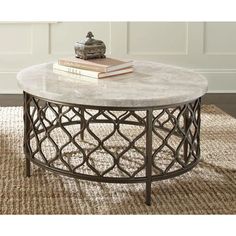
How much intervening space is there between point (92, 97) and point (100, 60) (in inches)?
16.0

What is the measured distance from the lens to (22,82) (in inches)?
73.0

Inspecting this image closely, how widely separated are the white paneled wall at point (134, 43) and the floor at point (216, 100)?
103 millimetres

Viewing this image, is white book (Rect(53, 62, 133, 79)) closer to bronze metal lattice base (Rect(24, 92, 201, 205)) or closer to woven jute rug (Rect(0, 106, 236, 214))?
bronze metal lattice base (Rect(24, 92, 201, 205))

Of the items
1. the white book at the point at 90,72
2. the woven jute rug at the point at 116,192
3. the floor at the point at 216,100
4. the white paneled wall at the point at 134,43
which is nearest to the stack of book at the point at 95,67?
the white book at the point at 90,72

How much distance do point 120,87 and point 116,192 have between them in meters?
0.39

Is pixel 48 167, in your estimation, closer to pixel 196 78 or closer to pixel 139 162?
pixel 139 162

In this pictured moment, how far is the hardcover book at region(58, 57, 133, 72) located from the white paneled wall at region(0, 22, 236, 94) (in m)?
1.67

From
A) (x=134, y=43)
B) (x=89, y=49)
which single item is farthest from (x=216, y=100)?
(x=89, y=49)

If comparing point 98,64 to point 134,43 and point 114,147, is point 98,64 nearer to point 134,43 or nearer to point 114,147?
point 114,147

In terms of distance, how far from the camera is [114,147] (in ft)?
7.98

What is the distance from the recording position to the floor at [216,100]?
3.37m

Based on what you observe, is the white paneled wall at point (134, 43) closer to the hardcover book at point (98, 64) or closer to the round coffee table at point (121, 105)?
the round coffee table at point (121, 105)
